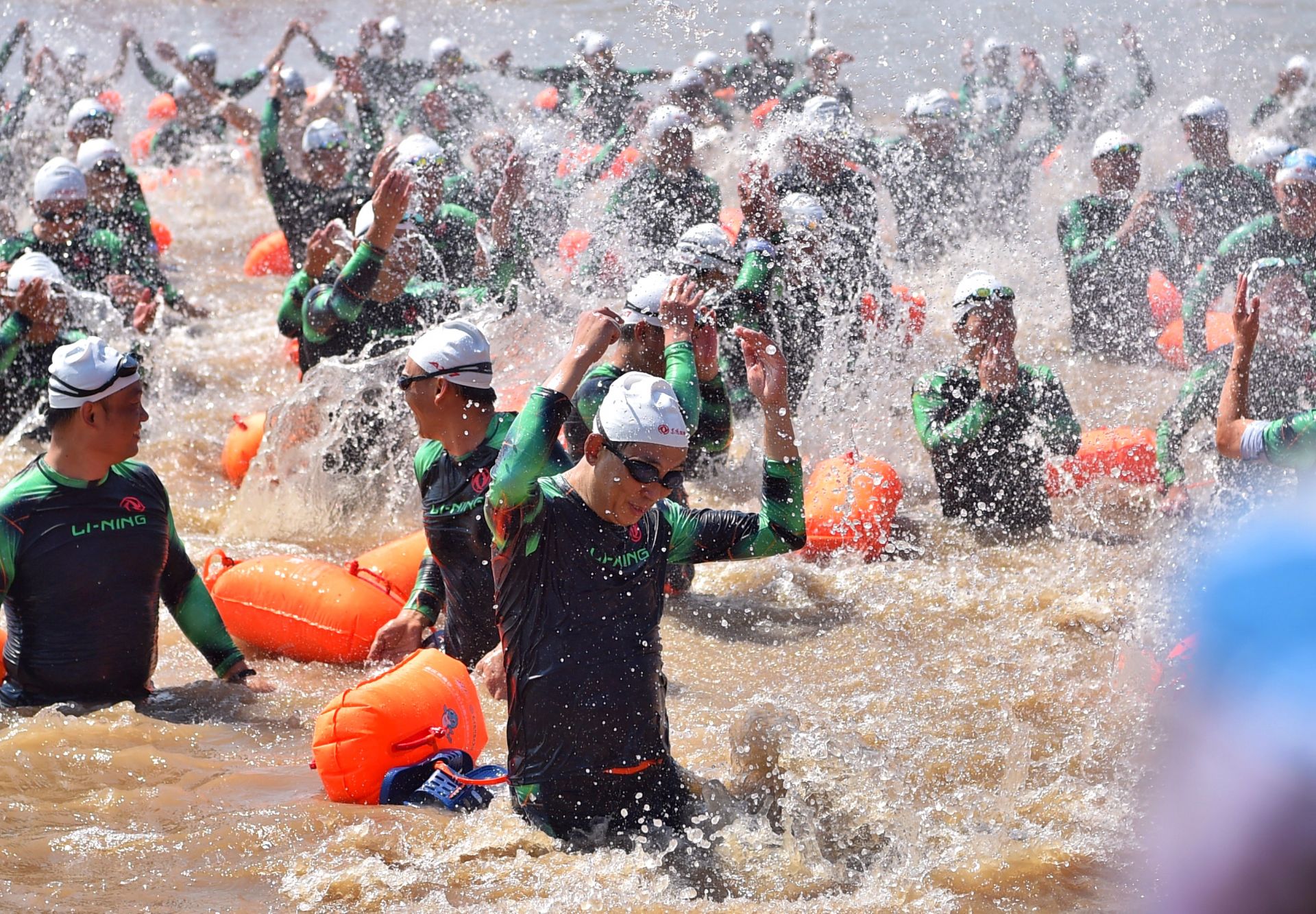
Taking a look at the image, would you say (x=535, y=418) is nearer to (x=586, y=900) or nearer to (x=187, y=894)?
(x=586, y=900)

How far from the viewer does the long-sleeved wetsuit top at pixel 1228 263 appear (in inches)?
303

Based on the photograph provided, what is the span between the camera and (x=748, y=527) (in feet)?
11.7

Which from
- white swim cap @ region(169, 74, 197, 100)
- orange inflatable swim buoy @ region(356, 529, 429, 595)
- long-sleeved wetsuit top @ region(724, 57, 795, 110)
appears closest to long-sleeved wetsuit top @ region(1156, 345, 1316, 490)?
orange inflatable swim buoy @ region(356, 529, 429, 595)

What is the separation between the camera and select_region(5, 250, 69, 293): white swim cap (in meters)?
7.08

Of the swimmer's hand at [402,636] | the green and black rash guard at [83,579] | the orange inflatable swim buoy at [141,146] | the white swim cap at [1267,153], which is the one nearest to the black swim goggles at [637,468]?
the swimmer's hand at [402,636]

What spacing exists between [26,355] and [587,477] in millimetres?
5440

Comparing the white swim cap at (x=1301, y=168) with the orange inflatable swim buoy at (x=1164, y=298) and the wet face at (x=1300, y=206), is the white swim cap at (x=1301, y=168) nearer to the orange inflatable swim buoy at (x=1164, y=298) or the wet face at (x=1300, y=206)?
the wet face at (x=1300, y=206)

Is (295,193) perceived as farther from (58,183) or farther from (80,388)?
(80,388)

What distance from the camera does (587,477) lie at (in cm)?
325

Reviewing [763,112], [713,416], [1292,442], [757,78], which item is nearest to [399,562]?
[713,416]

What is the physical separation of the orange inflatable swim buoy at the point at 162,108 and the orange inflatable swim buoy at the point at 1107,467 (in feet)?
46.5

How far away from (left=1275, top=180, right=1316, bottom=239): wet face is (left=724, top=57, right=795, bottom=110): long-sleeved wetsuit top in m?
6.87

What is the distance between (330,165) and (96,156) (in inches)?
65.5

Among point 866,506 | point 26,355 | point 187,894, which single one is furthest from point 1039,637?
point 26,355
